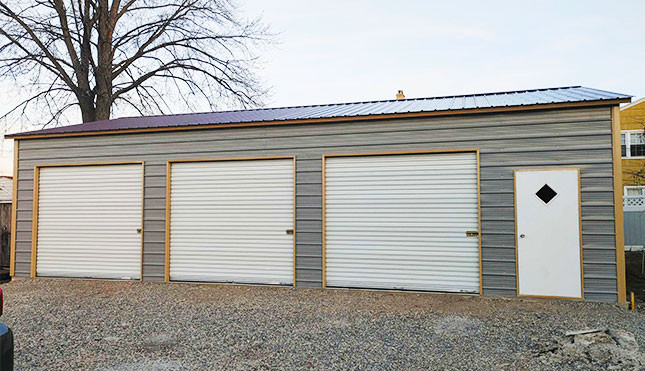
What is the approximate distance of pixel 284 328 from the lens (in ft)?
14.9

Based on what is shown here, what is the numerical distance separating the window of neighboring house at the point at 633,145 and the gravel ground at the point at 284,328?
11.2 m

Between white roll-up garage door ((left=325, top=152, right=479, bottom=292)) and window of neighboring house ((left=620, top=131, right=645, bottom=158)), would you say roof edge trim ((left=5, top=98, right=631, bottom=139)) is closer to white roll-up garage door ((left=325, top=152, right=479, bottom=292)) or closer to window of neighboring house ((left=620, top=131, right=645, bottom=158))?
white roll-up garage door ((left=325, top=152, right=479, bottom=292))

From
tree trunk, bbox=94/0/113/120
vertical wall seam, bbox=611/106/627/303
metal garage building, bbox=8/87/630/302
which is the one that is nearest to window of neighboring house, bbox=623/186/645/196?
metal garage building, bbox=8/87/630/302

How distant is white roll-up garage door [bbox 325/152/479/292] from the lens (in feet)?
20.0

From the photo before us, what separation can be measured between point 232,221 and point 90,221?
292 cm

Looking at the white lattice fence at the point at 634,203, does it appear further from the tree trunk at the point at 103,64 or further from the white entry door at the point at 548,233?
the tree trunk at the point at 103,64

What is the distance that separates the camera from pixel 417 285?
6207 mm

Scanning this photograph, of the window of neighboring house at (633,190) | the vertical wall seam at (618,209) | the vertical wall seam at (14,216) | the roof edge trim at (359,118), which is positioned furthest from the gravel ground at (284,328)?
the window of neighboring house at (633,190)

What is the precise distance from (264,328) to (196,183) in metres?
3.57

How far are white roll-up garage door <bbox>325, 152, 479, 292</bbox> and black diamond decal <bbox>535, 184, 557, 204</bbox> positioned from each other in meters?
0.90

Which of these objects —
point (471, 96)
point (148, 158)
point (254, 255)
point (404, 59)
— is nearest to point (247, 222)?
point (254, 255)

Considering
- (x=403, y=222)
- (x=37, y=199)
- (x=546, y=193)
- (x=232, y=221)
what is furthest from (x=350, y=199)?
(x=37, y=199)

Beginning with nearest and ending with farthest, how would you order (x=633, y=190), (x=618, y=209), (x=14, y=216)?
1. (x=618, y=209)
2. (x=14, y=216)
3. (x=633, y=190)

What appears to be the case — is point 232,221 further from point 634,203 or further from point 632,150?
point 632,150
